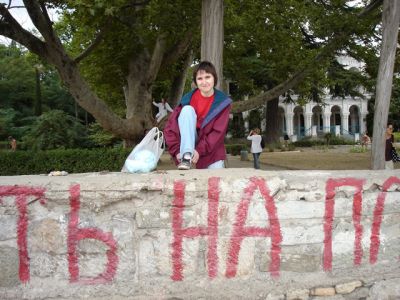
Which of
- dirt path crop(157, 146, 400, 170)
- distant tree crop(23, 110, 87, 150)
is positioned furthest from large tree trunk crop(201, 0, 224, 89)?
distant tree crop(23, 110, 87, 150)

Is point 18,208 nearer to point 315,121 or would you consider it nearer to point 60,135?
point 60,135

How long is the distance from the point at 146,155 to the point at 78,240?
889 millimetres

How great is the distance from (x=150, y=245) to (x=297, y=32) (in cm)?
1311

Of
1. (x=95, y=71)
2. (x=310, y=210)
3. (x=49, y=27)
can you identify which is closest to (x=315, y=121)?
(x=95, y=71)

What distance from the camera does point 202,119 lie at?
3.81 m

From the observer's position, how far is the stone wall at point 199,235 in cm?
297

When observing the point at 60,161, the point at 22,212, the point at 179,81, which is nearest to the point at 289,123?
the point at 179,81

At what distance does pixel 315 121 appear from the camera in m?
55.9

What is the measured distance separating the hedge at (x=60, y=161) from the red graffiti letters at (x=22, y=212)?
12.2 m

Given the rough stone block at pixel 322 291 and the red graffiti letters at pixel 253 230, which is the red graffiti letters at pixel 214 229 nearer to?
the red graffiti letters at pixel 253 230

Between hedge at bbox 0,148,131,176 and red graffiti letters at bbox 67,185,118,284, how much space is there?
12144 millimetres

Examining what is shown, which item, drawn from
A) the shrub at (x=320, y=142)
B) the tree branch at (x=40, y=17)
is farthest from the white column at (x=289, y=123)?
the tree branch at (x=40, y=17)

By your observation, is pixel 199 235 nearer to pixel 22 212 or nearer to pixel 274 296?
pixel 274 296

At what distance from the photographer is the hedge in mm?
14680
